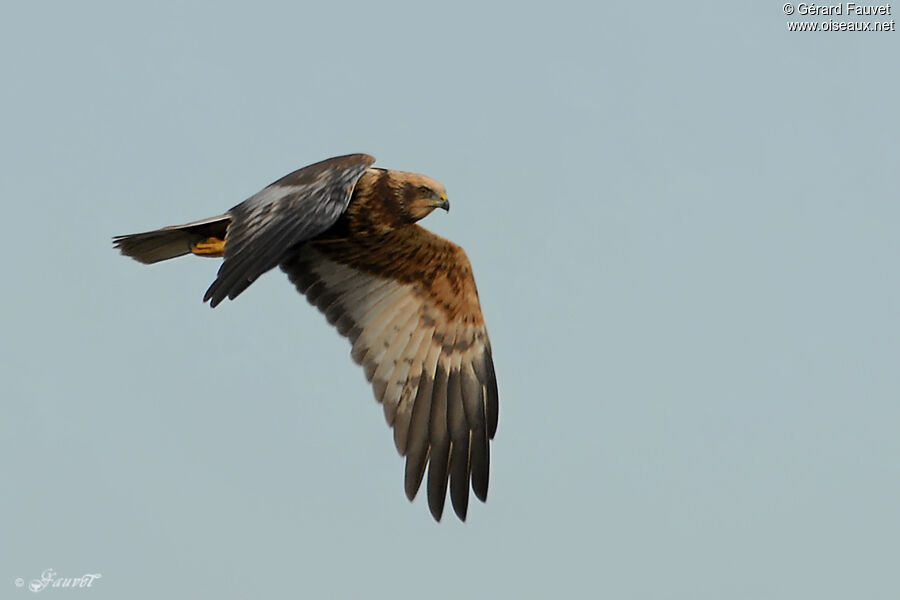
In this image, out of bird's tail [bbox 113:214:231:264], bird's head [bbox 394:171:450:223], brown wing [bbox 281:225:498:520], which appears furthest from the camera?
brown wing [bbox 281:225:498:520]

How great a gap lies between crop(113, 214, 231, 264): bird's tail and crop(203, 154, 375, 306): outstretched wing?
0.40m

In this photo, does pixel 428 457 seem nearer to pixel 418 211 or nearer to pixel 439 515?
pixel 439 515

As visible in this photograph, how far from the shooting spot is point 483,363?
46.1 feet

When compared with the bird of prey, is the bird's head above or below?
above

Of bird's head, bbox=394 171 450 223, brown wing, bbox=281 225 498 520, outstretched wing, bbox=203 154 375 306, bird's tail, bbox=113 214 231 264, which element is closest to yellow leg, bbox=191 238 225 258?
bird's tail, bbox=113 214 231 264

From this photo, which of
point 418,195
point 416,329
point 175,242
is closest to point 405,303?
point 416,329

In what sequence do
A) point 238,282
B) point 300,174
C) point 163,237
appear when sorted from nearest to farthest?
1. point 238,282
2. point 300,174
3. point 163,237

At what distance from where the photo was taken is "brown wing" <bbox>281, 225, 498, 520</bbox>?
13.7 m

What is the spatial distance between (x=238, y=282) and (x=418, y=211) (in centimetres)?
227

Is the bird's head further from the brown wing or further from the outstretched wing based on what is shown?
the brown wing

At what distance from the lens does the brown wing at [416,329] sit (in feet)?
44.8

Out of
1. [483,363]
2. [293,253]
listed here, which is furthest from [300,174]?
[483,363]

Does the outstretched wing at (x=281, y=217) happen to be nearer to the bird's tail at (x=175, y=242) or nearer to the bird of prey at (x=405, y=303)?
the bird of prey at (x=405, y=303)

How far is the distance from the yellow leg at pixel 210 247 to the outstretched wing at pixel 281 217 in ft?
1.44
